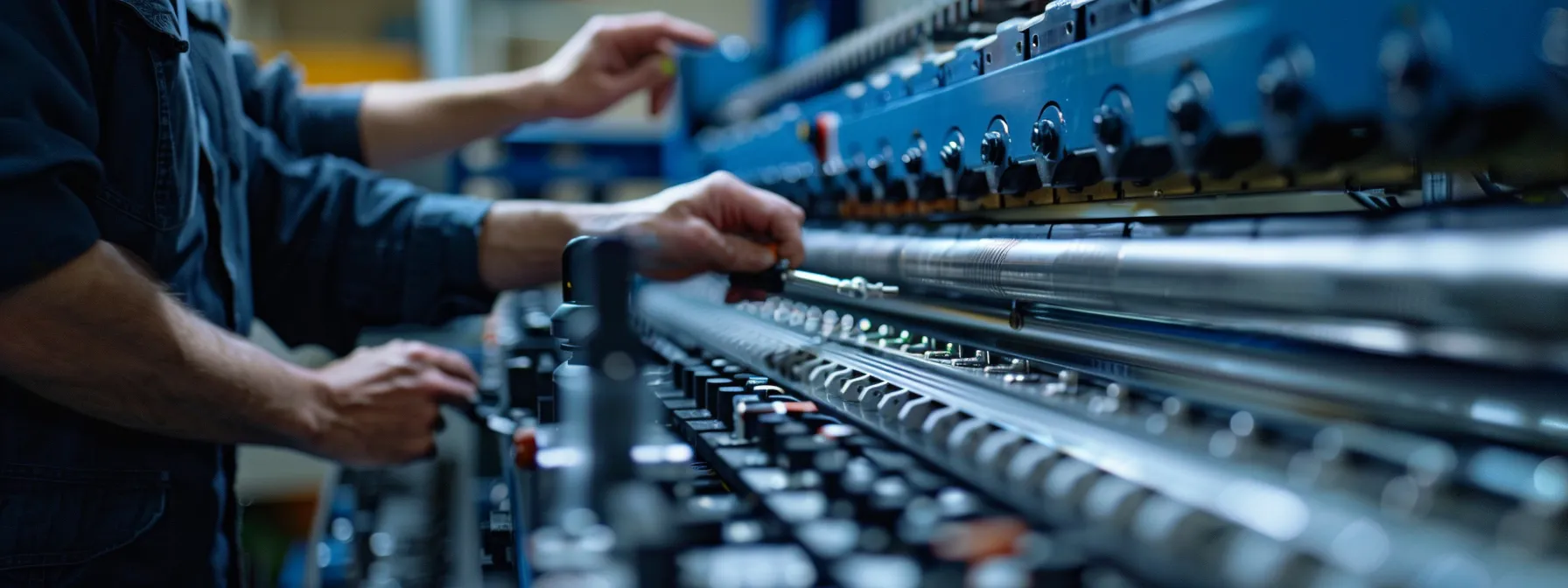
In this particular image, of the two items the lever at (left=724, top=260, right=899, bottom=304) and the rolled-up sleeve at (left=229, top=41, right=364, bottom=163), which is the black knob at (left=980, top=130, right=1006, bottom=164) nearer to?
the lever at (left=724, top=260, right=899, bottom=304)

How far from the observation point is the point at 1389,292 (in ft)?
1.99

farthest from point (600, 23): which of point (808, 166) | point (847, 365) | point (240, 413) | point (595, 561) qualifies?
point (595, 561)

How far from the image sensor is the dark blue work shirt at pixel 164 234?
1043 millimetres

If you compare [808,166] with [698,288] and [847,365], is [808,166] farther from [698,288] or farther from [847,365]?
[847,365]

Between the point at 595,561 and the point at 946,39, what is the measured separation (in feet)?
3.86

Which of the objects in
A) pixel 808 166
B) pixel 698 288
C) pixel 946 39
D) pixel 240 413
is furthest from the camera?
pixel 698 288

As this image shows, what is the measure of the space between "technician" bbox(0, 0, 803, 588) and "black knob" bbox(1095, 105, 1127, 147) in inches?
20.2

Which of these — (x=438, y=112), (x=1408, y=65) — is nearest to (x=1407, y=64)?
(x=1408, y=65)

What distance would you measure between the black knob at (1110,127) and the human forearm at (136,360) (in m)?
1.00

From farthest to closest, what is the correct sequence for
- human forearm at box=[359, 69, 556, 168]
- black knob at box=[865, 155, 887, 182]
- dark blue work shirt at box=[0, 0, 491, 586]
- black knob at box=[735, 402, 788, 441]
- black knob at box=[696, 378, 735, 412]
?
human forearm at box=[359, 69, 556, 168], black knob at box=[865, 155, 887, 182], dark blue work shirt at box=[0, 0, 491, 586], black knob at box=[696, 378, 735, 412], black knob at box=[735, 402, 788, 441]

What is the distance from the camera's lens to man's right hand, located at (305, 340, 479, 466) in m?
1.38

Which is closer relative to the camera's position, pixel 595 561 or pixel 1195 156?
pixel 595 561

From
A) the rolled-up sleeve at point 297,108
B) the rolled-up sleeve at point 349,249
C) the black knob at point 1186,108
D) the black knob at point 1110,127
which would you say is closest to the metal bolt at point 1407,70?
the black knob at point 1186,108

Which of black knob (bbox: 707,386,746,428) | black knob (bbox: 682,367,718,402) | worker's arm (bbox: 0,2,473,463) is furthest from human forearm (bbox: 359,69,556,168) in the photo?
black knob (bbox: 707,386,746,428)
